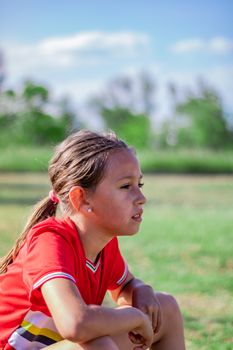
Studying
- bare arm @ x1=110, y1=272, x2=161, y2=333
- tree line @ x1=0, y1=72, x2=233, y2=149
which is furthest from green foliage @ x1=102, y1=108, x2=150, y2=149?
bare arm @ x1=110, y1=272, x2=161, y2=333

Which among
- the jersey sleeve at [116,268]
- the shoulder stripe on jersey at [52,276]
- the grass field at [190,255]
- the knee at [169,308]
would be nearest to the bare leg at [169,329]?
the knee at [169,308]

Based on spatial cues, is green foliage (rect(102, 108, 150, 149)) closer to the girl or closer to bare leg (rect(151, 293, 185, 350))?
bare leg (rect(151, 293, 185, 350))

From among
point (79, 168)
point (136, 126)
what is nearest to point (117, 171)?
point (79, 168)

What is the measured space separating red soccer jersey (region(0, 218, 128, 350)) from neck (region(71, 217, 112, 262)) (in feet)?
0.08

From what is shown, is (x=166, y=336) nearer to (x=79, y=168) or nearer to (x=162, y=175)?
(x=79, y=168)

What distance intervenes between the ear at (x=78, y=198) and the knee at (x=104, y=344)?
42 cm

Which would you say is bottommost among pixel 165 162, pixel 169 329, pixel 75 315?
pixel 165 162

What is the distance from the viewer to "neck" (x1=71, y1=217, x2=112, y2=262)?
207cm

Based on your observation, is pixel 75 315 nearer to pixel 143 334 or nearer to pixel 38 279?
pixel 38 279

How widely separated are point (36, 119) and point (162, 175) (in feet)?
20.3

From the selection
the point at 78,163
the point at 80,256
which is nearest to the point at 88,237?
the point at 80,256

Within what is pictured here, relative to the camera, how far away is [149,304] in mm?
2168

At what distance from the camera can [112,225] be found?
205 centimetres

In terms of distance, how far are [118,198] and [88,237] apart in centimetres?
16
